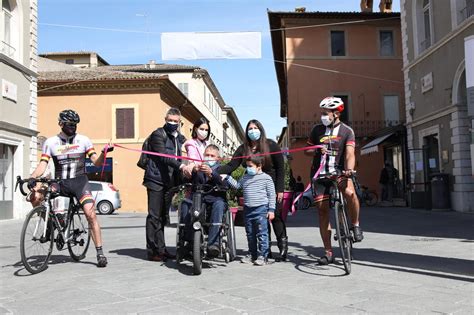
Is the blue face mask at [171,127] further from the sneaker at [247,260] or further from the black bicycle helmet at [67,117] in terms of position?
the sneaker at [247,260]

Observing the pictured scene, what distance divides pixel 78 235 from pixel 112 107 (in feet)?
78.6

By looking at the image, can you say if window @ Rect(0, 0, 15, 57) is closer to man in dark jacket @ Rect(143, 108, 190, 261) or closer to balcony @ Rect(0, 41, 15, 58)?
balcony @ Rect(0, 41, 15, 58)

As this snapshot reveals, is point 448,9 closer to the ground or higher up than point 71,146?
higher up

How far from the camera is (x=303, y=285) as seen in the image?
15.0 ft

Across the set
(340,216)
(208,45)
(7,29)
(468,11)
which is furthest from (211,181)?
(7,29)

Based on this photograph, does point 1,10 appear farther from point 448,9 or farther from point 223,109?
point 223,109

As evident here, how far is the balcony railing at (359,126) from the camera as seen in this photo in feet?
96.4

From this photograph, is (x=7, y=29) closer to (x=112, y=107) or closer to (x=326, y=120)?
(x=112, y=107)

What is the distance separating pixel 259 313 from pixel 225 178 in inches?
99.1

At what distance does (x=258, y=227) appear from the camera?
578 cm

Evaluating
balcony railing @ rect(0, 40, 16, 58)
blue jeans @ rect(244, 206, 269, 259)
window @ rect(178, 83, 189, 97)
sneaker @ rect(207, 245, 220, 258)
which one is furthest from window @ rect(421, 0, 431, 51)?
window @ rect(178, 83, 189, 97)

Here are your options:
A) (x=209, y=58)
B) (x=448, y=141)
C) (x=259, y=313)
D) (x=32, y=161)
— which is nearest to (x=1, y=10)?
(x=32, y=161)

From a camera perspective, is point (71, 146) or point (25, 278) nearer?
point (25, 278)

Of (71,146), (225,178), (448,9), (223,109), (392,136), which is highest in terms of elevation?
(223,109)
